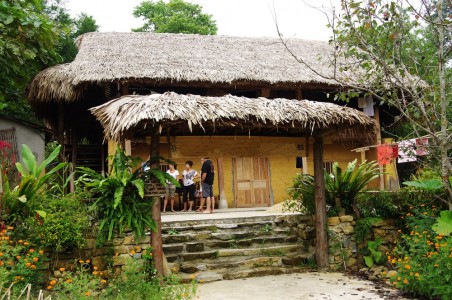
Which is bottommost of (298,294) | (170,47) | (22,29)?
(298,294)

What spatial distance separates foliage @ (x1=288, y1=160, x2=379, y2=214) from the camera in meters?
7.23

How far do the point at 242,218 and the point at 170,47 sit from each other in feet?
19.7

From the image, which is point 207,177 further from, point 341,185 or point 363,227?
point 363,227

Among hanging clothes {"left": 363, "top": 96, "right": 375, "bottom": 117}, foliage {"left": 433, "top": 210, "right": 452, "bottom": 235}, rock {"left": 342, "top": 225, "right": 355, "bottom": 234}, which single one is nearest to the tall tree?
foliage {"left": 433, "top": 210, "right": 452, "bottom": 235}

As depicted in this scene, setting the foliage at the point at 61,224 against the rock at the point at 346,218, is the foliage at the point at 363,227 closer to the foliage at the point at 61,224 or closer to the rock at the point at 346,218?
the rock at the point at 346,218

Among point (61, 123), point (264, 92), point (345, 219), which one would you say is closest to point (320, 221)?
point (345, 219)

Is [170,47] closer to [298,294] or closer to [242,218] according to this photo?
[242,218]

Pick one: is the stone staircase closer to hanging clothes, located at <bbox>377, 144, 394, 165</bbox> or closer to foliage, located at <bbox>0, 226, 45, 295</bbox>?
hanging clothes, located at <bbox>377, 144, 394, 165</bbox>

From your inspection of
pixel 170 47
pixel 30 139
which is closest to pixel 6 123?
pixel 30 139

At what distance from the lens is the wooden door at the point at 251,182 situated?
13.0m

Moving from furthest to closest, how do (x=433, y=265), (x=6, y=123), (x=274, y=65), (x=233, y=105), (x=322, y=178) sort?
(x=274, y=65)
(x=6, y=123)
(x=322, y=178)
(x=233, y=105)
(x=433, y=265)

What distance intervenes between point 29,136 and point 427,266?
29.9 feet

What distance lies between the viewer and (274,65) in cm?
1184

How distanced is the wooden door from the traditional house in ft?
0.10
